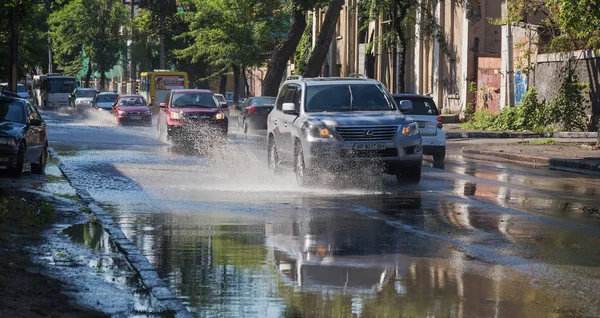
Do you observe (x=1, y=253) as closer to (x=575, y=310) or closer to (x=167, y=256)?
(x=167, y=256)

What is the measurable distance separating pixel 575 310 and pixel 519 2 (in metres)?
28.7

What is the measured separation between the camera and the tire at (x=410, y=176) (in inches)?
723

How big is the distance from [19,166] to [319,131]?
5716 mm

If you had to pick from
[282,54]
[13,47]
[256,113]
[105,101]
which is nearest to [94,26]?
[105,101]

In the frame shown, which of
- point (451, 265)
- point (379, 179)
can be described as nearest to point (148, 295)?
point (451, 265)

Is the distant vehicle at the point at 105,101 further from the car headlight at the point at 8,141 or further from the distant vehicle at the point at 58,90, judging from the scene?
the car headlight at the point at 8,141

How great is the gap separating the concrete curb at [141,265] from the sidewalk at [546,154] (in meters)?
12.2

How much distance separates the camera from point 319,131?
17578 millimetres

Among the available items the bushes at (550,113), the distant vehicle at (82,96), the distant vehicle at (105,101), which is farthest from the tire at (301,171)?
the distant vehicle at (82,96)

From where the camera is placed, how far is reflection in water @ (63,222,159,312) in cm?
814

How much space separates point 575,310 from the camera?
7.68m

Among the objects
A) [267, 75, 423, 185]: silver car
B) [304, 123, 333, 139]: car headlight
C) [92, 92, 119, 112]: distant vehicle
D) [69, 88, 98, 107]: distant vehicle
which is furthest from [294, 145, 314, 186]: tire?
[69, 88, 98, 107]: distant vehicle

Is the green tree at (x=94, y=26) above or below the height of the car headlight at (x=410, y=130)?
above

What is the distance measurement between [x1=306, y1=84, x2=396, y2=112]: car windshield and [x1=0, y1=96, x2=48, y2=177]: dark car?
207 inches
